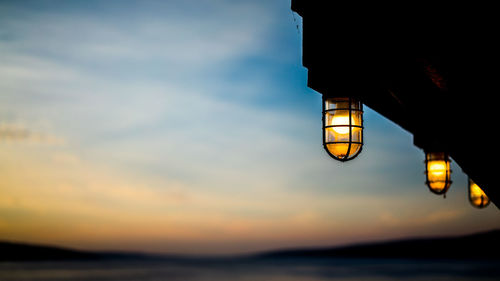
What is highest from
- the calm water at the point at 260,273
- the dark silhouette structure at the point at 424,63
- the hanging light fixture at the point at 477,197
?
the dark silhouette structure at the point at 424,63

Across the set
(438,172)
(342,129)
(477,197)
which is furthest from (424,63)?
(477,197)

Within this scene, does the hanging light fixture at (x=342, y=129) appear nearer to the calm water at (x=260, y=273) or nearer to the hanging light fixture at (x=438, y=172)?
the hanging light fixture at (x=438, y=172)

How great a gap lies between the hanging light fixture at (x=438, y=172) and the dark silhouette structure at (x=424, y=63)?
8.06ft

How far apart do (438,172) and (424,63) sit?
12.6 feet

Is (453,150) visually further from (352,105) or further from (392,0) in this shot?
(392,0)

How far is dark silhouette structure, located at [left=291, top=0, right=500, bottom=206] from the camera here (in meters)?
2.95

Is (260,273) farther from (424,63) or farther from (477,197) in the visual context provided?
(424,63)

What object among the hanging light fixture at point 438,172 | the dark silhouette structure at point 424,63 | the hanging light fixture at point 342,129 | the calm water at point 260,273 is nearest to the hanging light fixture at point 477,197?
the hanging light fixture at point 438,172

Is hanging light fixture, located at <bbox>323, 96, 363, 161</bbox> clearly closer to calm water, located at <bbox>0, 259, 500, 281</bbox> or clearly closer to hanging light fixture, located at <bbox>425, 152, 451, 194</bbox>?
hanging light fixture, located at <bbox>425, 152, 451, 194</bbox>

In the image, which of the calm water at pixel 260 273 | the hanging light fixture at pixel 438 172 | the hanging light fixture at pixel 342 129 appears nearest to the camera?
the hanging light fixture at pixel 342 129

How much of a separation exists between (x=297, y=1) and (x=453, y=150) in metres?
1.75

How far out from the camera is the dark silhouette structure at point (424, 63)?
2951 millimetres

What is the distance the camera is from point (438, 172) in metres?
6.96

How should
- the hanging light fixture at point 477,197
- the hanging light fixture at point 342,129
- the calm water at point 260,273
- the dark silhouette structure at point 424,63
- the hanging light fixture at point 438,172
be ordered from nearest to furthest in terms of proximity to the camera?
the dark silhouette structure at point 424,63 → the hanging light fixture at point 342,129 → the hanging light fixture at point 438,172 → the hanging light fixture at point 477,197 → the calm water at point 260,273
